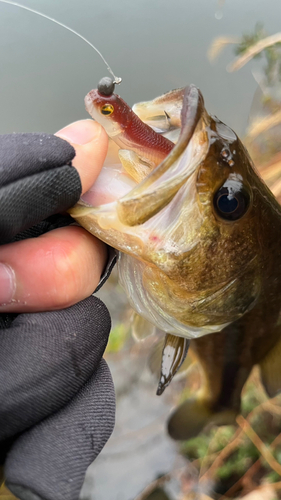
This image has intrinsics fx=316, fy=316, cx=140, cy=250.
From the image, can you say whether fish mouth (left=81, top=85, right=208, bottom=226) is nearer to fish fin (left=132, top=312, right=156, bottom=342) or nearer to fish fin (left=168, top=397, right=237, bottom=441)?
fish fin (left=132, top=312, right=156, bottom=342)

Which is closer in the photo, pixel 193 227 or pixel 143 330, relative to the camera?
pixel 193 227

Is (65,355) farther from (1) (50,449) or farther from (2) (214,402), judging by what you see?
(2) (214,402)

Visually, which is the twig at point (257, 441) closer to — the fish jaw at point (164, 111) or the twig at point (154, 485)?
the twig at point (154, 485)

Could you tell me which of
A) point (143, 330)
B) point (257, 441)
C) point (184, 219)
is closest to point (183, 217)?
point (184, 219)

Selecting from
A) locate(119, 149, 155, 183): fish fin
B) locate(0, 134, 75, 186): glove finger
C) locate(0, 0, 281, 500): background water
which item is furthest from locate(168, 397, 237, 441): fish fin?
locate(0, 134, 75, 186): glove finger

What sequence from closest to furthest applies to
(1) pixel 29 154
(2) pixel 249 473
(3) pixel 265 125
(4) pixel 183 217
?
(1) pixel 29 154 → (4) pixel 183 217 → (2) pixel 249 473 → (3) pixel 265 125

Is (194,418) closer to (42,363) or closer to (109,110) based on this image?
(42,363)
